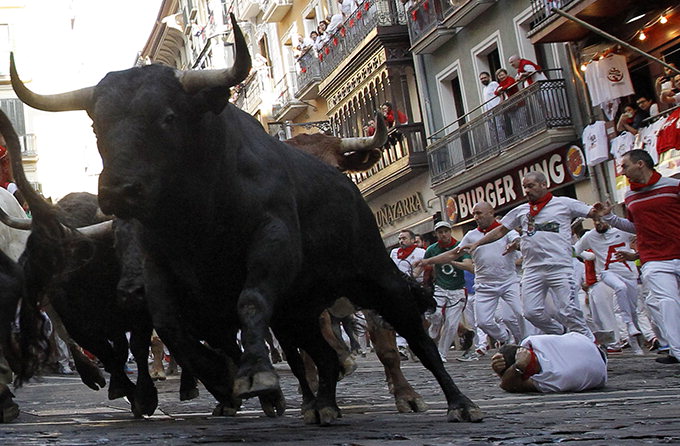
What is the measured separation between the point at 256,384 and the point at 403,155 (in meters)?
27.5

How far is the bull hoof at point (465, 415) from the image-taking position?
5.51 metres

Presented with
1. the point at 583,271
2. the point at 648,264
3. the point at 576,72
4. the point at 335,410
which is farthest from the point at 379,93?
→ the point at 335,410

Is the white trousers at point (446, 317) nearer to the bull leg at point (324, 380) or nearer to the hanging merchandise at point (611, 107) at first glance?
the hanging merchandise at point (611, 107)

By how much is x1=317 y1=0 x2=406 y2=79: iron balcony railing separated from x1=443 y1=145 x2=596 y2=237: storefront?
5.43 metres

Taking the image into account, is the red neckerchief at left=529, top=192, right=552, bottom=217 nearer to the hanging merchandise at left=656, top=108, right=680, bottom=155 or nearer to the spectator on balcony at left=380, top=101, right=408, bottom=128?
the hanging merchandise at left=656, top=108, right=680, bottom=155

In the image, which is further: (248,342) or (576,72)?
(576,72)

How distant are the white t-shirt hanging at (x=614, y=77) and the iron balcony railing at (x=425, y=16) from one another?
7.73 meters

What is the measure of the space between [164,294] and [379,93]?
27480 mm

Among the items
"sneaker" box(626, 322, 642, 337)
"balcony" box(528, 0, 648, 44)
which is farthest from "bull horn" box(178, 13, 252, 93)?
"balcony" box(528, 0, 648, 44)

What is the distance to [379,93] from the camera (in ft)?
107

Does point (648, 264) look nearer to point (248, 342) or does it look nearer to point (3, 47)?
point (248, 342)

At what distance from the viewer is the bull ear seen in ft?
16.4

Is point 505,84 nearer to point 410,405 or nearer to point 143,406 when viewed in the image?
point 410,405

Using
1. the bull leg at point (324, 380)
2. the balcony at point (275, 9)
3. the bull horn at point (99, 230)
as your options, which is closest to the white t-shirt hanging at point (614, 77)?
the bull horn at point (99, 230)
